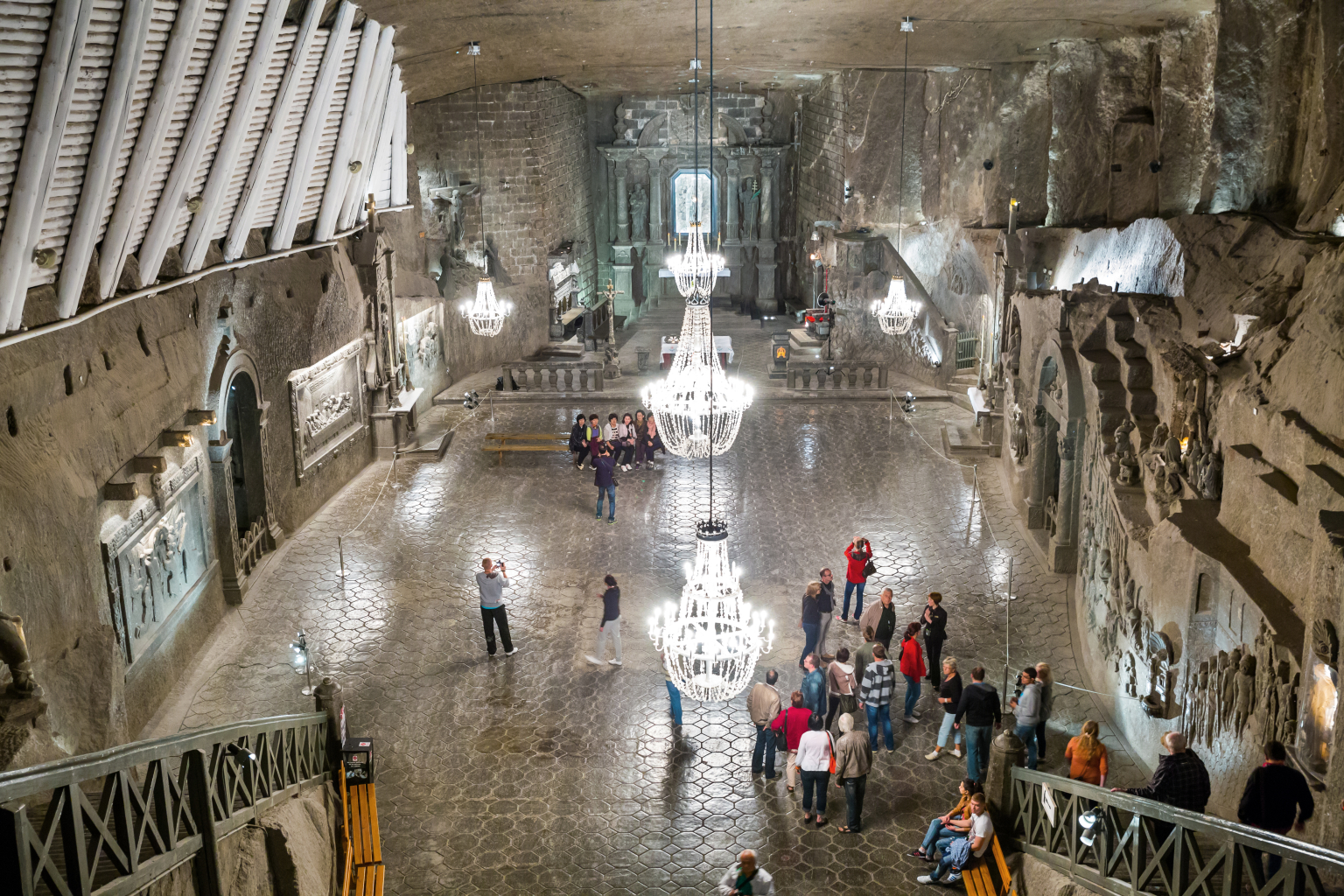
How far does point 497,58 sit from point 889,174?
8.21 metres

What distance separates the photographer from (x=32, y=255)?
7203 mm

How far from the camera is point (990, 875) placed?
7.44 metres

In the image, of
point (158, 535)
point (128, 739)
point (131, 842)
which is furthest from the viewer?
point (158, 535)

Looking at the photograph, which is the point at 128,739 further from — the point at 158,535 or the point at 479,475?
the point at 479,475

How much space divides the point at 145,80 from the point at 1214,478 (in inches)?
314

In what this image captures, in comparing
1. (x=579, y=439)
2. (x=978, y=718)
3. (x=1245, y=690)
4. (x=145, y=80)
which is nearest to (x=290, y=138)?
(x=145, y=80)

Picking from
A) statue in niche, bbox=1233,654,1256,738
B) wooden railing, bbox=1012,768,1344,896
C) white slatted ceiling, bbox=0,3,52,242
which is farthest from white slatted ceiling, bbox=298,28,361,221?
statue in niche, bbox=1233,654,1256,738

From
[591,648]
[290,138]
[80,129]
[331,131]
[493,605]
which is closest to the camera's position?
[80,129]

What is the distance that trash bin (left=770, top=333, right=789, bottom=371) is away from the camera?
21.3 metres

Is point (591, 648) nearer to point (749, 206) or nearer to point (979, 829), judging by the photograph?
point (979, 829)

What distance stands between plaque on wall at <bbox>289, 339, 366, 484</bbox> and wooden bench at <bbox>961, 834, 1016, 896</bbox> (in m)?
9.64

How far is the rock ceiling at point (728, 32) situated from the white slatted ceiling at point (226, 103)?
9.24ft

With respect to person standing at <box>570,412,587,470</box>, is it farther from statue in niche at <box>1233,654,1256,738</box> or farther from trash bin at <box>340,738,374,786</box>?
statue in niche at <box>1233,654,1256,738</box>

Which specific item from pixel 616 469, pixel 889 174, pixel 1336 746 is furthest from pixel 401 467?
pixel 1336 746
